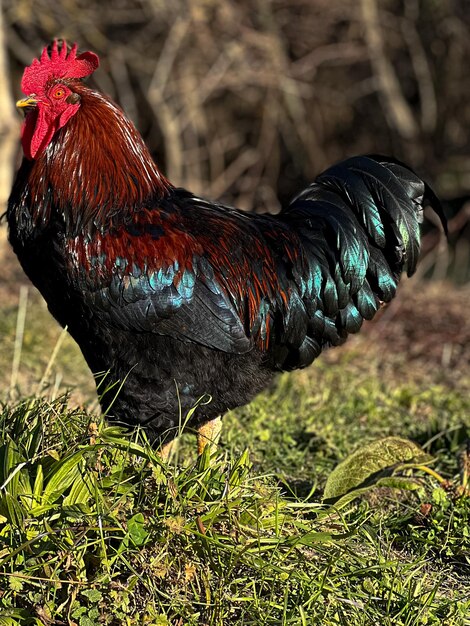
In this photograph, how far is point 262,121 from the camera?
40.8ft

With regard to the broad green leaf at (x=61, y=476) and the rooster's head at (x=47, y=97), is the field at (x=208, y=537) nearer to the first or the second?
the broad green leaf at (x=61, y=476)

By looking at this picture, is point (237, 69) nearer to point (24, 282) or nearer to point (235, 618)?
point (24, 282)

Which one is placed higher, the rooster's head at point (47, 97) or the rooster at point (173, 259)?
the rooster's head at point (47, 97)

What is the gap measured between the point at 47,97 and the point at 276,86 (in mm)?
7272

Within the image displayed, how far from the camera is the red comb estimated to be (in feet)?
11.0

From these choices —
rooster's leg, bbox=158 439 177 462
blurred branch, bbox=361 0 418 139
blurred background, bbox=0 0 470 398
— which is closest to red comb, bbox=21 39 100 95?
rooster's leg, bbox=158 439 177 462

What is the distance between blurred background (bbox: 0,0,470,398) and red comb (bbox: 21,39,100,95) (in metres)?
4.26

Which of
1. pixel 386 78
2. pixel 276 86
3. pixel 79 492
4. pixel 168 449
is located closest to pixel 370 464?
pixel 168 449

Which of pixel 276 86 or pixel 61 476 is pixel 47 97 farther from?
pixel 276 86

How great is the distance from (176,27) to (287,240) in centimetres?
640

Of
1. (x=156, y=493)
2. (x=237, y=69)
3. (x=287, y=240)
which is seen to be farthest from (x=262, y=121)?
(x=156, y=493)

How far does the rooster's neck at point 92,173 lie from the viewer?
3.27 metres

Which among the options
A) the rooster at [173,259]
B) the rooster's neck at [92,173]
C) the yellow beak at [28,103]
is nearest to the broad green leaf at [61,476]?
the rooster at [173,259]

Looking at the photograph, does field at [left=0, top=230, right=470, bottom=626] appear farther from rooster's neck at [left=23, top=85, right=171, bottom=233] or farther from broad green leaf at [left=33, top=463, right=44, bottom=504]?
rooster's neck at [left=23, top=85, right=171, bottom=233]
